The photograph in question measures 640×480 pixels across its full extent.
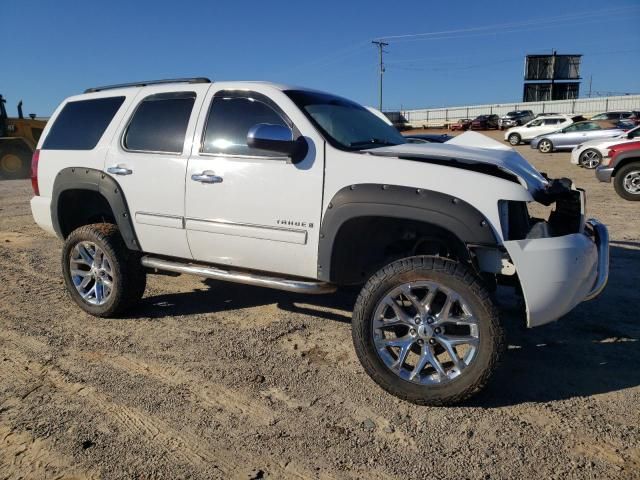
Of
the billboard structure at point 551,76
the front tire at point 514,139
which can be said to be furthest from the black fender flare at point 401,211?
the billboard structure at point 551,76

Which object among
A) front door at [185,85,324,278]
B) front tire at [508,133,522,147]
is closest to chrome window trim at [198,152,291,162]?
→ front door at [185,85,324,278]

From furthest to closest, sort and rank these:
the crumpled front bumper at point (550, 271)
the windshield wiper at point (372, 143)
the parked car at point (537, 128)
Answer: the parked car at point (537, 128) < the windshield wiper at point (372, 143) < the crumpled front bumper at point (550, 271)

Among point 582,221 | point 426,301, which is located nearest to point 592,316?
point 582,221

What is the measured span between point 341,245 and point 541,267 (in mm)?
1217

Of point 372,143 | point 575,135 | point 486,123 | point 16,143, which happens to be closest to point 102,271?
point 372,143

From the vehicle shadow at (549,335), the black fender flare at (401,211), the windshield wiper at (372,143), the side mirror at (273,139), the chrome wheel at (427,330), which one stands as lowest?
the vehicle shadow at (549,335)

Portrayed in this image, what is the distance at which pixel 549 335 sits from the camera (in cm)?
390

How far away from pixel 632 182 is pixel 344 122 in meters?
8.75

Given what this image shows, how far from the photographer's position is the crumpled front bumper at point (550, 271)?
9.02 ft

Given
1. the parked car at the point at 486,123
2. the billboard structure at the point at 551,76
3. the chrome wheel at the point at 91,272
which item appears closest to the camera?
the chrome wheel at the point at 91,272

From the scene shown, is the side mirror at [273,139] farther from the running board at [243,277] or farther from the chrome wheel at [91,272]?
the chrome wheel at [91,272]

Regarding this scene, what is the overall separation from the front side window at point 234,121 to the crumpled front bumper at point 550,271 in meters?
1.85

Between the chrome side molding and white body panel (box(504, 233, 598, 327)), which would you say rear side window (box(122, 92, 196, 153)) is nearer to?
white body panel (box(504, 233, 598, 327))

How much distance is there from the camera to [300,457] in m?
2.50
